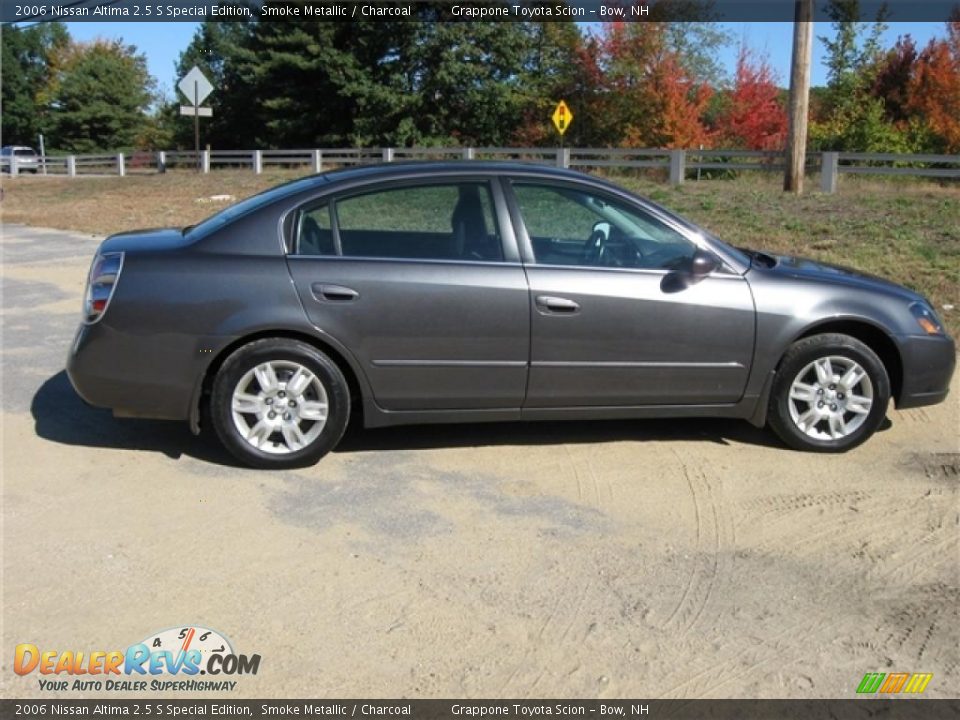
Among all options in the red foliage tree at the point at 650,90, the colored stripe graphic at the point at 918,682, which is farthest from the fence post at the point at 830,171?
the red foliage tree at the point at 650,90

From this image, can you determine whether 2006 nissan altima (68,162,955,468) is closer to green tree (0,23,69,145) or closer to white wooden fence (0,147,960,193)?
white wooden fence (0,147,960,193)

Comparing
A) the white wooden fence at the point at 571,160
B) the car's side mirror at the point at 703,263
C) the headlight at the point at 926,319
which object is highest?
the white wooden fence at the point at 571,160

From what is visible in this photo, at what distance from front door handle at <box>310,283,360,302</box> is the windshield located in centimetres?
59

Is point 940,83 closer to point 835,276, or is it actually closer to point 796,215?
point 796,215

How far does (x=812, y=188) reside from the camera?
19531 mm

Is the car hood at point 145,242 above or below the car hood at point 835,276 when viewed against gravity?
above

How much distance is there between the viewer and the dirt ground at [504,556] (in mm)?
3244

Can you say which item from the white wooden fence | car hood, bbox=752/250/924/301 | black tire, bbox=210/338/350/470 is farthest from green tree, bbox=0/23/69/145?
car hood, bbox=752/250/924/301

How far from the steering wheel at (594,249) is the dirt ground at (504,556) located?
1053 mm

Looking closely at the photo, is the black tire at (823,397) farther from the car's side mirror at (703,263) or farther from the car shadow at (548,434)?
the car's side mirror at (703,263)

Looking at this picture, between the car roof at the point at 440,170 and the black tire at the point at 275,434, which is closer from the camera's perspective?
the black tire at the point at 275,434

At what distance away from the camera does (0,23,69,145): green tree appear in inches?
2985
